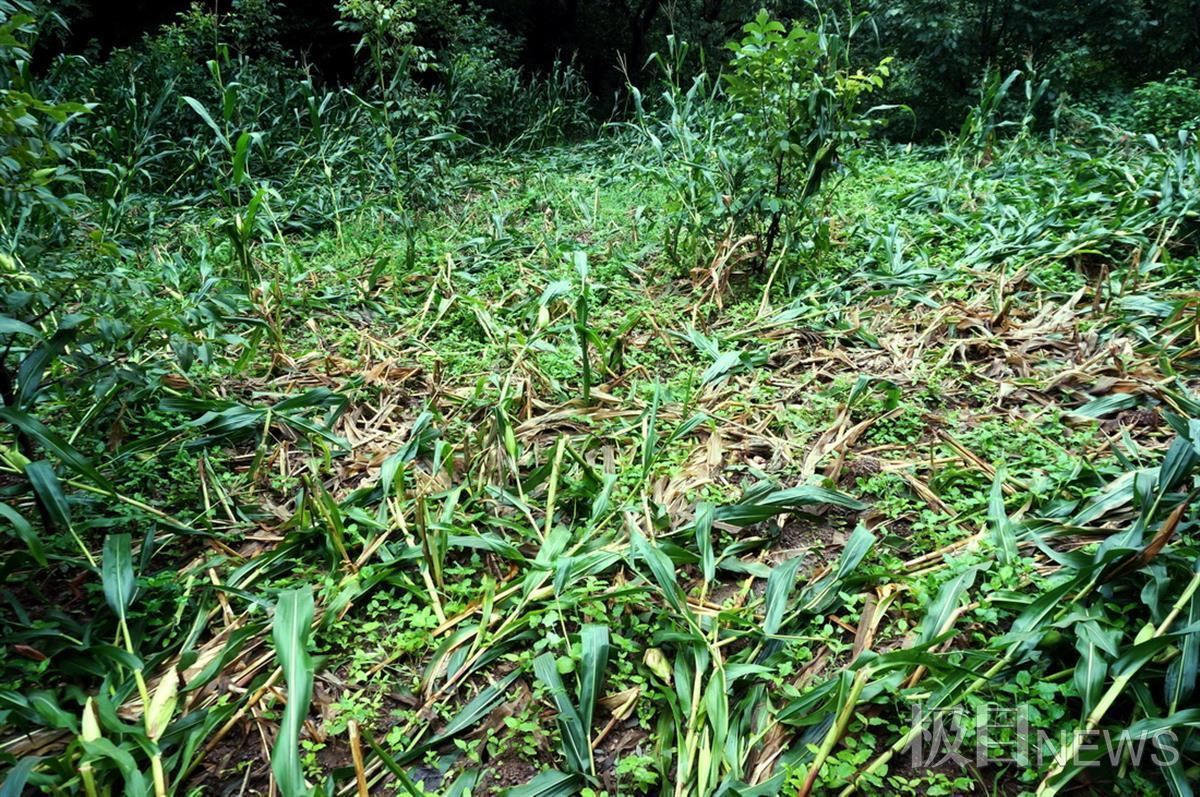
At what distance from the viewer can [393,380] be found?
2498 mm

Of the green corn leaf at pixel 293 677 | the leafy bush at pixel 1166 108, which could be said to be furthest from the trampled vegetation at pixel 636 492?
the leafy bush at pixel 1166 108

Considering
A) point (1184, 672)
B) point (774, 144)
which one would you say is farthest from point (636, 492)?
point (774, 144)

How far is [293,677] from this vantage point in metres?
1.26

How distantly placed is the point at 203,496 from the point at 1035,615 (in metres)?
1.99

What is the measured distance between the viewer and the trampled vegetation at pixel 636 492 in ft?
4.06

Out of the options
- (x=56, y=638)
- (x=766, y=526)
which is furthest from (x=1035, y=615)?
(x=56, y=638)

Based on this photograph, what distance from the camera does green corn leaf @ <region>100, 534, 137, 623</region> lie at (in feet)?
4.79

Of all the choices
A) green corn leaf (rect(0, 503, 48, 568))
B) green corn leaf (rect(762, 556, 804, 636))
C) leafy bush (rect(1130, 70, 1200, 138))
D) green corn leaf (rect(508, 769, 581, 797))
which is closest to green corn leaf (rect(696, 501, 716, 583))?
green corn leaf (rect(762, 556, 804, 636))

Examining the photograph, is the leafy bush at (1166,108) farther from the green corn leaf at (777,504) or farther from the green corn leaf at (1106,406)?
the green corn leaf at (777,504)

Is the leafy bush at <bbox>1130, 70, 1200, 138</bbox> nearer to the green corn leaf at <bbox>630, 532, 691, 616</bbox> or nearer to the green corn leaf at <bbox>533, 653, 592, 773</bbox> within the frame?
the green corn leaf at <bbox>630, 532, 691, 616</bbox>

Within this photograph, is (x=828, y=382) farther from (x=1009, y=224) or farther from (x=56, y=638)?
(x=56, y=638)

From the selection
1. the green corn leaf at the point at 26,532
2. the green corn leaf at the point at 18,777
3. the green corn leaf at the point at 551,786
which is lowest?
the green corn leaf at the point at 551,786

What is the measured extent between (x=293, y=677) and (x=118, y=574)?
54cm

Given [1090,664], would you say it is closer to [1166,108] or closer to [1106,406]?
[1106,406]
